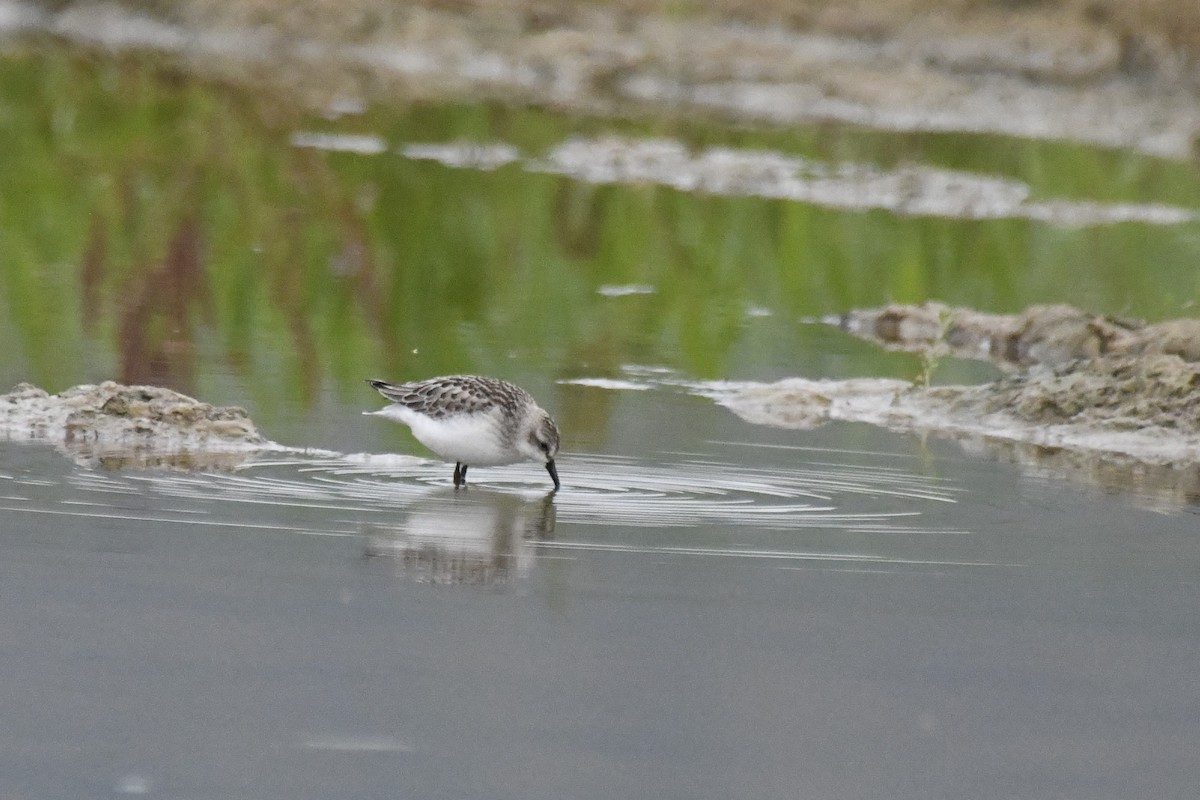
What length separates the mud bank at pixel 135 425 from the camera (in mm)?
9469

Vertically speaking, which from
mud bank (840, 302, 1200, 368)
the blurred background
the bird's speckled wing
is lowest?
the bird's speckled wing

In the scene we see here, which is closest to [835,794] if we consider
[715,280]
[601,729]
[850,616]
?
[601,729]

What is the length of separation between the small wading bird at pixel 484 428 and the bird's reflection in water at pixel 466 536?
16cm

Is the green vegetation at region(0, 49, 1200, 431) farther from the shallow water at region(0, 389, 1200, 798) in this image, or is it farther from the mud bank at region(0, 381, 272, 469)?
the shallow water at region(0, 389, 1200, 798)

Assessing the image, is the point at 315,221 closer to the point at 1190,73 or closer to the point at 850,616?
the point at 850,616

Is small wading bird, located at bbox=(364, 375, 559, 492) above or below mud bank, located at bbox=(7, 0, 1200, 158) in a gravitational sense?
below

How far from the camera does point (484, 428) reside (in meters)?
9.27

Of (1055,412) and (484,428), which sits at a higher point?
(1055,412)

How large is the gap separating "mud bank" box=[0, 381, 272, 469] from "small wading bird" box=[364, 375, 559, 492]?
0.70m

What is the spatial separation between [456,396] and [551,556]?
6.40 ft

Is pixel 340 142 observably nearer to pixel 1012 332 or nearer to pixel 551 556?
pixel 1012 332

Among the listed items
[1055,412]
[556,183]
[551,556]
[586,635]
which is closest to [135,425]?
[551,556]

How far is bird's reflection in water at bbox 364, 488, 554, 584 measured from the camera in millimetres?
7504

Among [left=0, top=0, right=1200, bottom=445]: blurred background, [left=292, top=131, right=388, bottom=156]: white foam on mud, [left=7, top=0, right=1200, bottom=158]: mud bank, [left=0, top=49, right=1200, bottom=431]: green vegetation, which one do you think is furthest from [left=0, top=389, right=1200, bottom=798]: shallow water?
[left=7, top=0, right=1200, bottom=158]: mud bank
